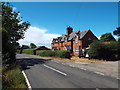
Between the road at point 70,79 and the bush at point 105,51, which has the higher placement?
the bush at point 105,51

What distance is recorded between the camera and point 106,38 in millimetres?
55156

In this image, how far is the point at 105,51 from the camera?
80.3ft

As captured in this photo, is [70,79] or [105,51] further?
[105,51]

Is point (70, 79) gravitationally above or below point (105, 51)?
below

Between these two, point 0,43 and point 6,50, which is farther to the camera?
point 6,50

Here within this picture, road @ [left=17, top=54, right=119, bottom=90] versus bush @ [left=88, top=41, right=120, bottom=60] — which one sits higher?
bush @ [left=88, top=41, right=120, bottom=60]

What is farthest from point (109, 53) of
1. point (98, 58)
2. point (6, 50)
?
point (6, 50)

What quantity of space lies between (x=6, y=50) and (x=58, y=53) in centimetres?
1806

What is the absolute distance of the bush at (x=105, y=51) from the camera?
79.4ft

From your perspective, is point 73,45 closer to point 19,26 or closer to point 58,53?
point 58,53

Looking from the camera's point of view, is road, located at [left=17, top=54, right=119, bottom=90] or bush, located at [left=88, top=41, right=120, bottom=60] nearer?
road, located at [left=17, top=54, right=119, bottom=90]

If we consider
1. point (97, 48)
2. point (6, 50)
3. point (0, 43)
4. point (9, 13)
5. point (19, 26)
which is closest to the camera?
point (0, 43)

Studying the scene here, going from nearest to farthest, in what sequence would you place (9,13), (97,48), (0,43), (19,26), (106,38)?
(0,43)
(97,48)
(9,13)
(19,26)
(106,38)

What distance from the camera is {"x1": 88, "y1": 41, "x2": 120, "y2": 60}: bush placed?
24.2 metres
